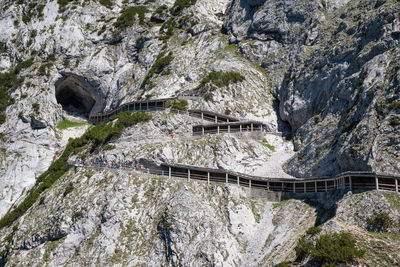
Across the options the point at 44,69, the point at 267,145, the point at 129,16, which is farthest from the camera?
the point at 129,16

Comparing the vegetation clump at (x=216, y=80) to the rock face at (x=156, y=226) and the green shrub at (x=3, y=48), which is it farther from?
the green shrub at (x=3, y=48)

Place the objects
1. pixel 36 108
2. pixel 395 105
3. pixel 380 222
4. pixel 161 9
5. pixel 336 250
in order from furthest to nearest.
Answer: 1. pixel 161 9
2. pixel 36 108
3. pixel 395 105
4. pixel 380 222
5. pixel 336 250

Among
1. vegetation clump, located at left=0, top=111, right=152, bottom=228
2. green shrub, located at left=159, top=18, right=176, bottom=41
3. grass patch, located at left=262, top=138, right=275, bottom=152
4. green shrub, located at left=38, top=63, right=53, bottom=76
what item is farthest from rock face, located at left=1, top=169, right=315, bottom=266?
green shrub, located at left=159, top=18, right=176, bottom=41

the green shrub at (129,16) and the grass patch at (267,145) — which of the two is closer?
the grass patch at (267,145)

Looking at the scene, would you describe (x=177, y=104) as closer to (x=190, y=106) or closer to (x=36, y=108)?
(x=190, y=106)

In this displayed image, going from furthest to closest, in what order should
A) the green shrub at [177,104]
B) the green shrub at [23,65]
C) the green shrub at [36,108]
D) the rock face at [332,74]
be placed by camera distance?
the green shrub at [23,65]
the green shrub at [36,108]
the green shrub at [177,104]
the rock face at [332,74]

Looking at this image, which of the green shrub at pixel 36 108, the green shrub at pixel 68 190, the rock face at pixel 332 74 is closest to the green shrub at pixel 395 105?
the rock face at pixel 332 74

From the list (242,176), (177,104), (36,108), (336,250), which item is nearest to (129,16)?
(36,108)
